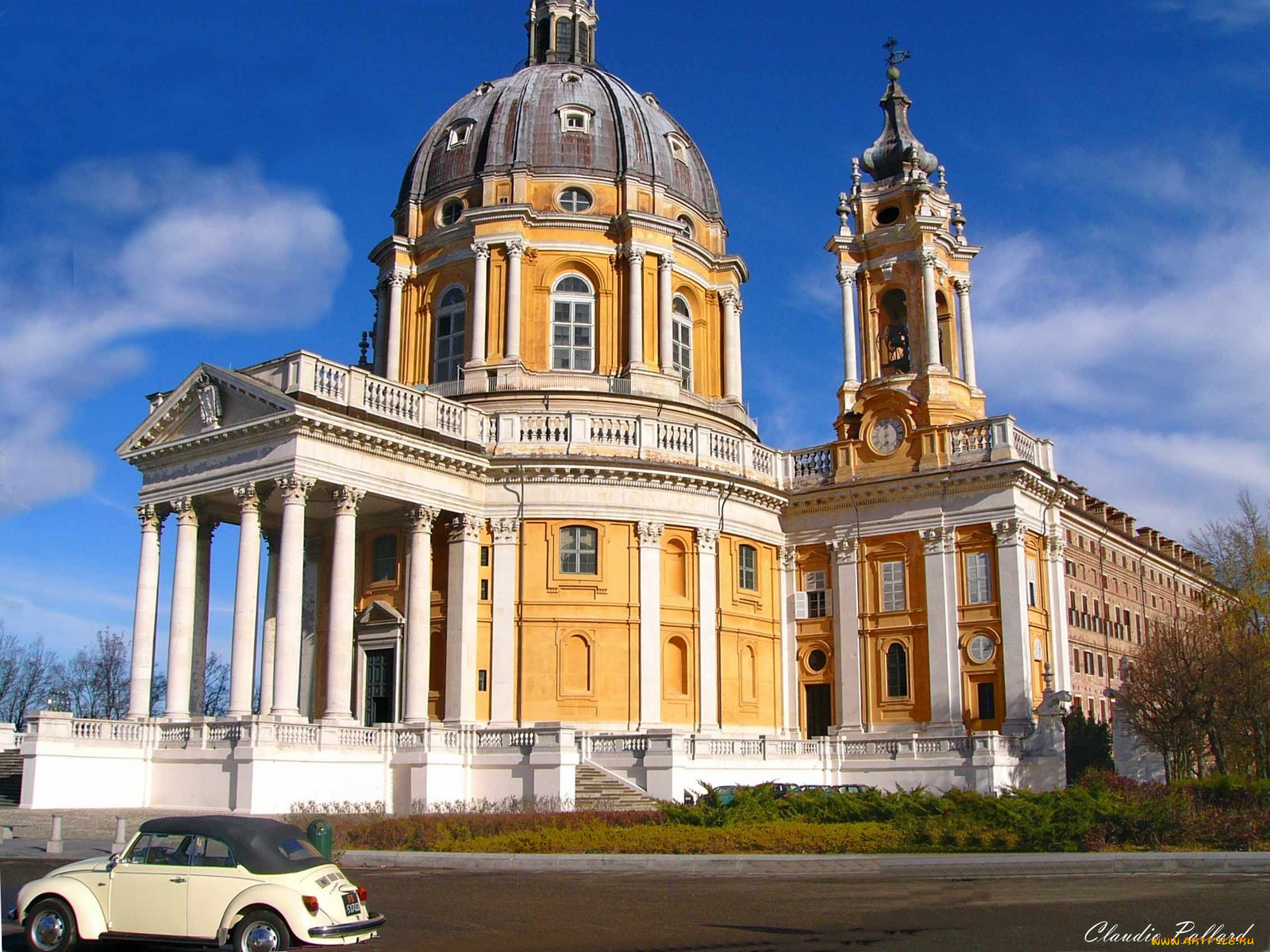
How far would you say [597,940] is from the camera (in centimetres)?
1359

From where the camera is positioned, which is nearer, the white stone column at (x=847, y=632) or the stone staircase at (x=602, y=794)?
the stone staircase at (x=602, y=794)

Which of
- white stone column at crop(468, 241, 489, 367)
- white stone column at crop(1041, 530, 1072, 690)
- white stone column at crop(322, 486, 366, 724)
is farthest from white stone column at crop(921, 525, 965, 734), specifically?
white stone column at crop(322, 486, 366, 724)

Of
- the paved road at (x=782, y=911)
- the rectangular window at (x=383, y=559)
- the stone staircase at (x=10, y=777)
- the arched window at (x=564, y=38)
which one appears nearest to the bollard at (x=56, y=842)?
the paved road at (x=782, y=911)

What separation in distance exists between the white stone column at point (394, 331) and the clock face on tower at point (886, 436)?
1776 centimetres

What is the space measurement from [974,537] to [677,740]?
44.8 feet

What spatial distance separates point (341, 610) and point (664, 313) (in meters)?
18.8

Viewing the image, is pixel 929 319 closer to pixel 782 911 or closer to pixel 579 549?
pixel 579 549

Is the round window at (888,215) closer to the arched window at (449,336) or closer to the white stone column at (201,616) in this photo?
the arched window at (449,336)

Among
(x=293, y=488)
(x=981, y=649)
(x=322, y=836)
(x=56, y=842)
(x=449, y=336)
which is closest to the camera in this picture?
(x=322, y=836)

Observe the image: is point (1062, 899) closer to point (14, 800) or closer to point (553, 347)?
point (14, 800)

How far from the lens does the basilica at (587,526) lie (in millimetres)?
35281

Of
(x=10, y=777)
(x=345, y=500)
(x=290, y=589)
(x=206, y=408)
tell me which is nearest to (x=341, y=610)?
(x=290, y=589)

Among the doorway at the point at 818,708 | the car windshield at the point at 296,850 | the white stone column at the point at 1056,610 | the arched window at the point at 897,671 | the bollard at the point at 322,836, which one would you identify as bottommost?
the bollard at the point at 322,836

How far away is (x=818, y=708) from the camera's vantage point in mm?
45469
